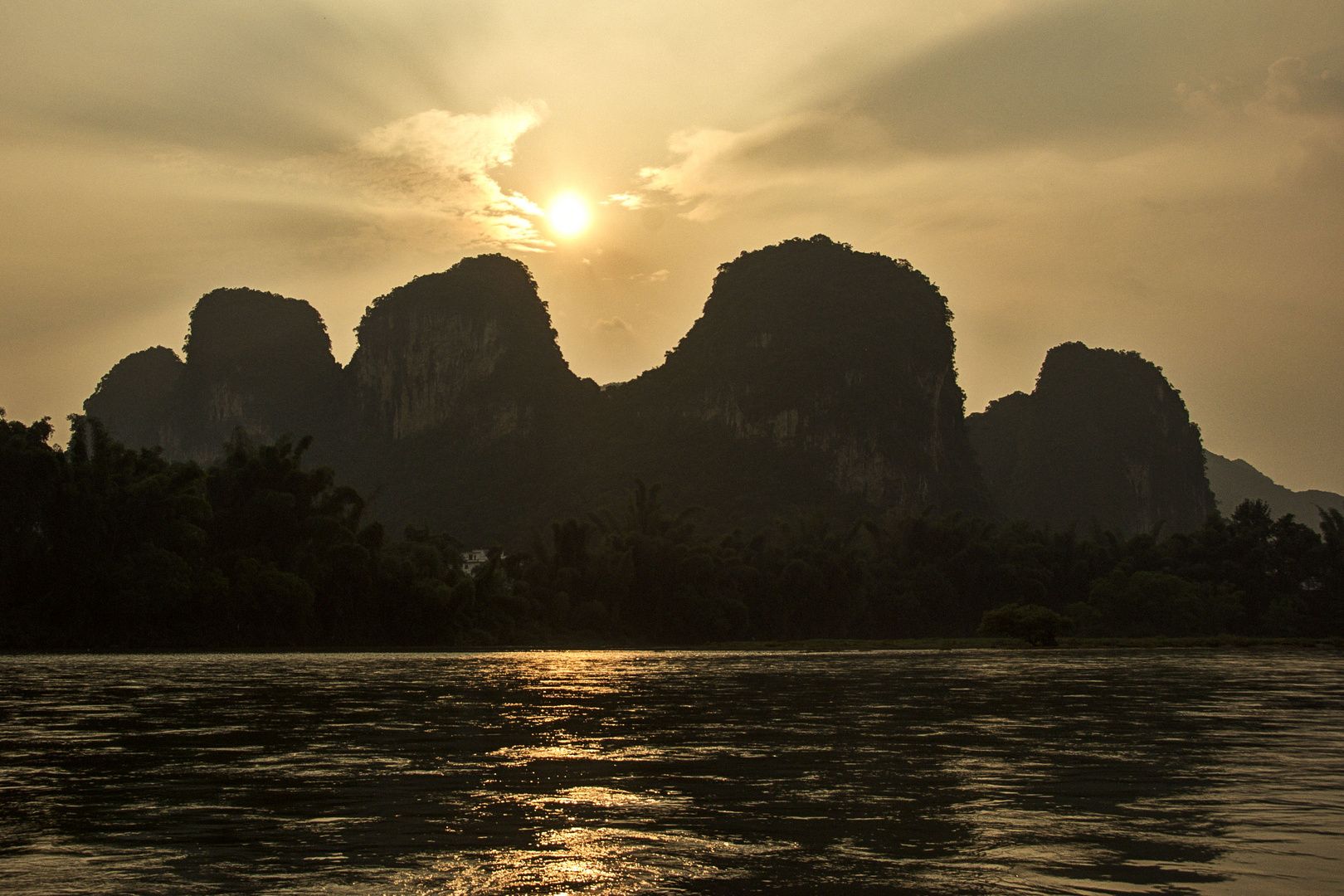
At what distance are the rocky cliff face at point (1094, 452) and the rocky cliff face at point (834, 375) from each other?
93.9ft

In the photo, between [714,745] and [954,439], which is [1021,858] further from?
[954,439]

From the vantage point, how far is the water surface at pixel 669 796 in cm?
616

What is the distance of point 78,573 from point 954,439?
132 m

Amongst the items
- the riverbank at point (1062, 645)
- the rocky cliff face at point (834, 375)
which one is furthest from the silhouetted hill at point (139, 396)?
the riverbank at point (1062, 645)

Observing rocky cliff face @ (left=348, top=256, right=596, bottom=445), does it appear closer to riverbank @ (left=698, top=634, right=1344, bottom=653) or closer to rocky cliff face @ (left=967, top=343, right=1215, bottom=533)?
rocky cliff face @ (left=967, top=343, right=1215, bottom=533)

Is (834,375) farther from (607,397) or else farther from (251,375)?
(251,375)

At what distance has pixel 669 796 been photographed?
905 centimetres

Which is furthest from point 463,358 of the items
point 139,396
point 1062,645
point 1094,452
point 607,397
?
point 1062,645

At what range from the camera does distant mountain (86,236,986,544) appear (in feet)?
484

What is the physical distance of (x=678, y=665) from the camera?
4031 cm

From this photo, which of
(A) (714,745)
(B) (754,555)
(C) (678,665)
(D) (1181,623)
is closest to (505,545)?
(B) (754,555)

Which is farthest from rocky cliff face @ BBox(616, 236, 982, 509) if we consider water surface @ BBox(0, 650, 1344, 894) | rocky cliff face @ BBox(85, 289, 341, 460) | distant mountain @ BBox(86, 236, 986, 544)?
water surface @ BBox(0, 650, 1344, 894)

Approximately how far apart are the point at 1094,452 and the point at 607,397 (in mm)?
80673

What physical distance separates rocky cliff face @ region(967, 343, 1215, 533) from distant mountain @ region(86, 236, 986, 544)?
2805cm
